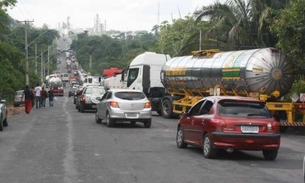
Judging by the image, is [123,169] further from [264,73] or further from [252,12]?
[252,12]

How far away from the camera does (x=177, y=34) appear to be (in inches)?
2702

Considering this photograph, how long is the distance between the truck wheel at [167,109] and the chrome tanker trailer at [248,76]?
286 centimetres

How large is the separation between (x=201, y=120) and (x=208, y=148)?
739 millimetres

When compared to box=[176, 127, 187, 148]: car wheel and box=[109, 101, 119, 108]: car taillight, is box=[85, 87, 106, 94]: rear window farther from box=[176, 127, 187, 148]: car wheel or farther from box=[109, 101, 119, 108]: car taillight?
box=[176, 127, 187, 148]: car wheel

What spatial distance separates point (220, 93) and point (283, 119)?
117 inches

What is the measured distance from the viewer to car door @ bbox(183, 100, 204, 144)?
14.1 meters

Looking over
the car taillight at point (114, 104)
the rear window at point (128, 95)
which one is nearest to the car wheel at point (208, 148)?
the car taillight at point (114, 104)

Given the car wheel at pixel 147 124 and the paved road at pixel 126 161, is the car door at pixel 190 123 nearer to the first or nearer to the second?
the paved road at pixel 126 161

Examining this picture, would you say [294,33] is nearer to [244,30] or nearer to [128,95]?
[128,95]

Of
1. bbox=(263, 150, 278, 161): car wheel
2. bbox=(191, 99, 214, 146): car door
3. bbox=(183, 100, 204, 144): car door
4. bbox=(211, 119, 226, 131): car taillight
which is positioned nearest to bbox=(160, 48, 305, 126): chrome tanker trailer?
bbox=(183, 100, 204, 144): car door

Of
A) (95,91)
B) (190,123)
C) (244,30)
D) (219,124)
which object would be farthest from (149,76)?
(219,124)

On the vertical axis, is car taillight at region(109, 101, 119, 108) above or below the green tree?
below

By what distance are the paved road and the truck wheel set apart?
10096 millimetres

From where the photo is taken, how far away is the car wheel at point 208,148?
503 inches
